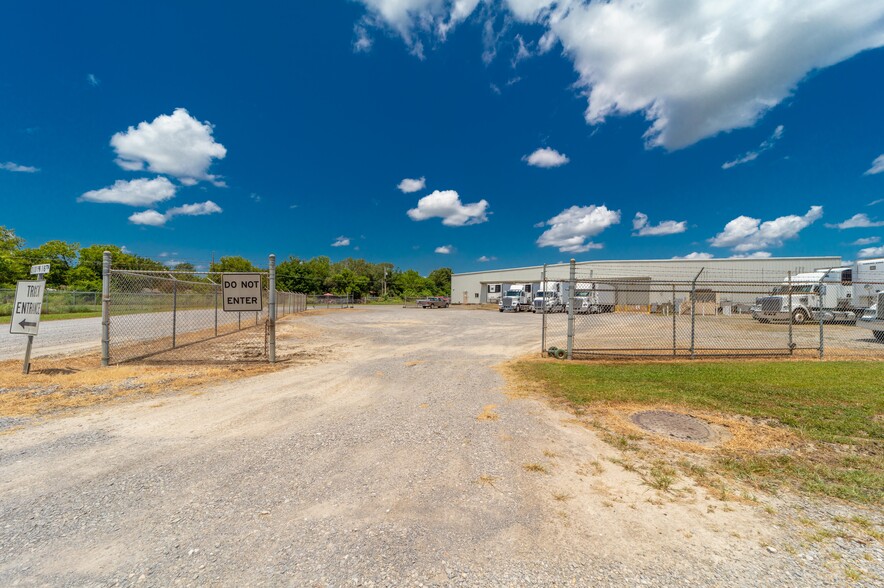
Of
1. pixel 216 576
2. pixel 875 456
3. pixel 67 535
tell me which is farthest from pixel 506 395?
pixel 67 535

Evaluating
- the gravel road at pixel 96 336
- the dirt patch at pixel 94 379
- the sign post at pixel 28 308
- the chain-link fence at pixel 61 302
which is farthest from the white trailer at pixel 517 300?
the sign post at pixel 28 308

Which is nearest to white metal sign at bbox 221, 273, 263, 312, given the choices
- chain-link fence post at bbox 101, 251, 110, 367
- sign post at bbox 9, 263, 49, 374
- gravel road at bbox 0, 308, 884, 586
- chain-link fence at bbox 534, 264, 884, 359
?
chain-link fence post at bbox 101, 251, 110, 367

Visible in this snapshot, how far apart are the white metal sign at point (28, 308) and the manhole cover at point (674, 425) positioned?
10097mm

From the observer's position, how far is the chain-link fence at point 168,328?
26.9 ft

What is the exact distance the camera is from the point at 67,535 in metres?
2.28

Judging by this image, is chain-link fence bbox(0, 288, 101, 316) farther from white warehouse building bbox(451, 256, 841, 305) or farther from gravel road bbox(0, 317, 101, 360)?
white warehouse building bbox(451, 256, 841, 305)

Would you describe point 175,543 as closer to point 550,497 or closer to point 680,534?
point 550,497

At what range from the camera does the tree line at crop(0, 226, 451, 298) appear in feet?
118

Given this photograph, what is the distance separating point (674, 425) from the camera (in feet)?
14.4

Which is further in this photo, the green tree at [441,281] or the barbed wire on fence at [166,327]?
the green tree at [441,281]

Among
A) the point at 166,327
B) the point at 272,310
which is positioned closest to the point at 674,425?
the point at 272,310

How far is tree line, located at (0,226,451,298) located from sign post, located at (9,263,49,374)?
2.22 metres

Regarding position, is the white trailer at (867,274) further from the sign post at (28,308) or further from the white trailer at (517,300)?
the sign post at (28,308)

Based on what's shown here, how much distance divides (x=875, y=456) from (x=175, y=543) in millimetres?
6019
